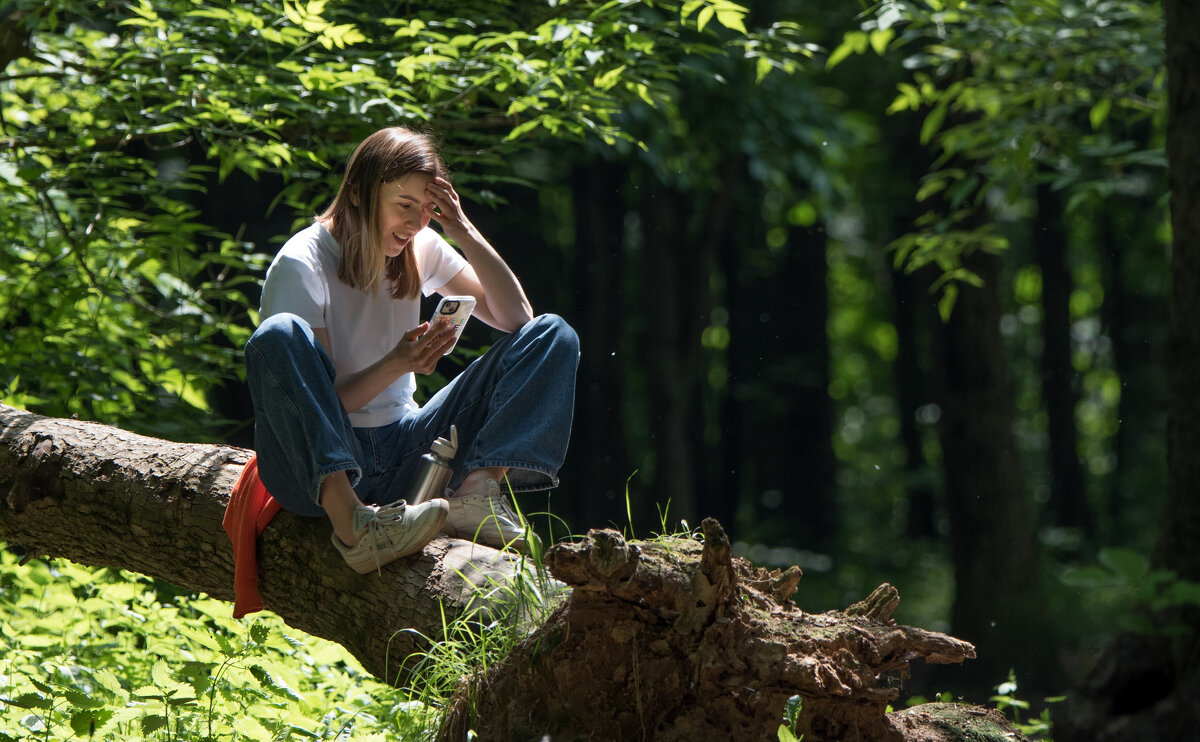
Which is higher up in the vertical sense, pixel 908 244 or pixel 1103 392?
pixel 908 244

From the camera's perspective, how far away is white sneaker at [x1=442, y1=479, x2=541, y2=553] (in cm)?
282

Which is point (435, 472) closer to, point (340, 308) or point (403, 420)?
point (403, 420)

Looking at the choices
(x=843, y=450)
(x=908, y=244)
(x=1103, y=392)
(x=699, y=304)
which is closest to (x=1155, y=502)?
(x=1103, y=392)

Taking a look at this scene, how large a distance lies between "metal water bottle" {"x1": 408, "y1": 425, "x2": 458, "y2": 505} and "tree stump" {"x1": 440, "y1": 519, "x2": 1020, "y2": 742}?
2.14 feet

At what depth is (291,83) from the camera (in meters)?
4.33

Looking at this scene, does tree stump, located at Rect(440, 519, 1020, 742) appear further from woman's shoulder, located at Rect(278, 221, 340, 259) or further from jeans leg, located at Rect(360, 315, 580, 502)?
woman's shoulder, located at Rect(278, 221, 340, 259)

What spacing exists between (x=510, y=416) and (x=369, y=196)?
77 cm

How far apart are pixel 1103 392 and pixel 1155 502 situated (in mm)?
3783

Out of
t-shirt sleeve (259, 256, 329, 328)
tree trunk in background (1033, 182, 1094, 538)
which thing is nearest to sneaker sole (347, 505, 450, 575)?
t-shirt sleeve (259, 256, 329, 328)

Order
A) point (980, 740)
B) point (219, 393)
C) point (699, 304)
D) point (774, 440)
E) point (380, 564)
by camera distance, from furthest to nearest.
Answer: point (774, 440)
point (699, 304)
point (219, 393)
point (380, 564)
point (980, 740)

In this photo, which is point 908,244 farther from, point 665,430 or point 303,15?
point 665,430

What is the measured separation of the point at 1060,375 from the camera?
14867 millimetres

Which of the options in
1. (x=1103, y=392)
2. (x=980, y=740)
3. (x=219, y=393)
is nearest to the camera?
(x=980, y=740)

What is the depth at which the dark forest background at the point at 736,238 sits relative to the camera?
4273mm
